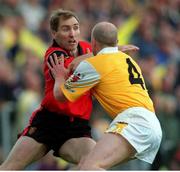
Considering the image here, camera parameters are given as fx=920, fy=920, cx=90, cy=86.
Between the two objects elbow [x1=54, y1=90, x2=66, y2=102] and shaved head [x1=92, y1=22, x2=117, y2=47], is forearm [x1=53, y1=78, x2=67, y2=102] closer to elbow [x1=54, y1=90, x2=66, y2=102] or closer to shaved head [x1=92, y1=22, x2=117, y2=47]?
elbow [x1=54, y1=90, x2=66, y2=102]

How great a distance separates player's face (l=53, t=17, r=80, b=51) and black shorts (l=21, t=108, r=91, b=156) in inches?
29.7

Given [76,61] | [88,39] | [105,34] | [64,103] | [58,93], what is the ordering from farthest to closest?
[88,39] < [64,103] < [76,61] < [58,93] < [105,34]

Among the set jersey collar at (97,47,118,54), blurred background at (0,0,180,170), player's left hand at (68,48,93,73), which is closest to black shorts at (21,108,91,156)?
player's left hand at (68,48,93,73)

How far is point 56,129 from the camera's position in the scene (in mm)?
9789

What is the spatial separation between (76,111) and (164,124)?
16.0ft

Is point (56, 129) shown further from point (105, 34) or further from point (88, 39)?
point (88, 39)

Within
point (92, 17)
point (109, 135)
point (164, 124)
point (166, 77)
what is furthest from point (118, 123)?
point (92, 17)

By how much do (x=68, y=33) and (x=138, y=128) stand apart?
4.69 ft

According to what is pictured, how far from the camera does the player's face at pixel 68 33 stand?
9.67 meters

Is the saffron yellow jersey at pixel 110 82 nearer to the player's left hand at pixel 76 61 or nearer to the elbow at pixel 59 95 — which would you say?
the elbow at pixel 59 95

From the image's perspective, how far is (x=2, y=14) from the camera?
52.7ft

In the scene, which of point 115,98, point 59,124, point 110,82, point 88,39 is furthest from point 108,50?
point 88,39

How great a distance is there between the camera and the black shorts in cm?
976

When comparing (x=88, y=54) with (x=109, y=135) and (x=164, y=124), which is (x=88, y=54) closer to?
(x=109, y=135)
